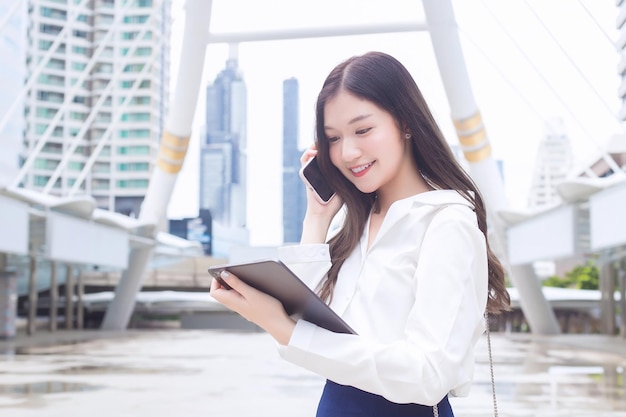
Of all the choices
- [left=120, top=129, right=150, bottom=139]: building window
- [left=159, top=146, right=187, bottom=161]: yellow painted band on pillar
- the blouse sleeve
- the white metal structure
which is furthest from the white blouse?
[left=120, top=129, right=150, bottom=139]: building window

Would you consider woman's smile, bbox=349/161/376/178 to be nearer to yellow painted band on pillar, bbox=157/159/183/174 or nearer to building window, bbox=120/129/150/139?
yellow painted band on pillar, bbox=157/159/183/174

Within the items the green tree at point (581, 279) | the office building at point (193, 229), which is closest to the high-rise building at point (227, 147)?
the office building at point (193, 229)

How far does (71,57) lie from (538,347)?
55608 millimetres

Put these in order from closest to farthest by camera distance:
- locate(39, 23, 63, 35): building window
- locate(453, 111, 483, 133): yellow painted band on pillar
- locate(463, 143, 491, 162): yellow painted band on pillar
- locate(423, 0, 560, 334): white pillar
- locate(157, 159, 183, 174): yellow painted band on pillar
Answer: locate(423, 0, 560, 334): white pillar, locate(453, 111, 483, 133): yellow painted band on pillar, locate(463, 143, 491, 162): yellow painted band on pillar, locate(157, 159, 183, 174): yellow painted band on pillar, locate(39, 23, 63, 35): building window

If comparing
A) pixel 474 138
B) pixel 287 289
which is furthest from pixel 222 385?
pixel 474 138

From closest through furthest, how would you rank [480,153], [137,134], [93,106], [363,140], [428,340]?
[428,340]
[363,140]
[480,153]
[93,106]
[137,134]

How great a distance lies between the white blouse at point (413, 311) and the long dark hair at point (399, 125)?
3.7 inches

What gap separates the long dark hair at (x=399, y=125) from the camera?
1647 millimetres

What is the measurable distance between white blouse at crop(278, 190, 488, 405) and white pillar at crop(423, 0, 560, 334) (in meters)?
11.0

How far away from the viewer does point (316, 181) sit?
6.03ft

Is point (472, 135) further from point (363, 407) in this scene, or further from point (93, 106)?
point (93, 106)

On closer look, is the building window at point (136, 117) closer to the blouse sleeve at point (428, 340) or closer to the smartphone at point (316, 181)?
the smartphone at point (316, 181)

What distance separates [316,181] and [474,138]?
1642 centimetres

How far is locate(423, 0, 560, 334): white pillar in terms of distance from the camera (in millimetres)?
14234
